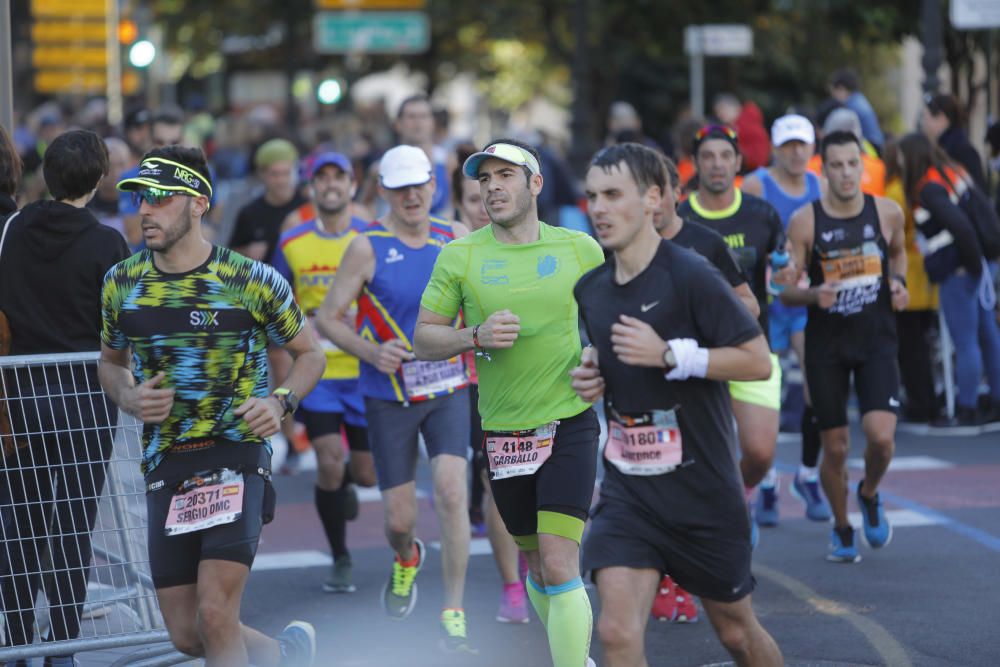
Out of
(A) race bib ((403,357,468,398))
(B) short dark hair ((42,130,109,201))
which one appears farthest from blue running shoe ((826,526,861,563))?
(B) short dark hair ((42,130,109,201))

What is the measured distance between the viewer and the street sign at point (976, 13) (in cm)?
1516

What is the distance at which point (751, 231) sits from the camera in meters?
8.55

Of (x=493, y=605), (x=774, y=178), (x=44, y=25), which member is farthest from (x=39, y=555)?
(x=44, y=25)

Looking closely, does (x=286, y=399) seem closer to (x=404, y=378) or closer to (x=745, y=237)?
(x=404, y=378)

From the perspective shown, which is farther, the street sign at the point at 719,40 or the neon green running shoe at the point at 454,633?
the street sign at the point at 719,40

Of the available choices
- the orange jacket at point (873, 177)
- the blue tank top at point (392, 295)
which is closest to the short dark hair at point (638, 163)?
the blue tank top at point (392, 295)

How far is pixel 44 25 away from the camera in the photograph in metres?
40.3

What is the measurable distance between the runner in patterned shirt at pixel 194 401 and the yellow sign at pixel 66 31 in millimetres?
35913

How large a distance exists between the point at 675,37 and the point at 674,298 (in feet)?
82.7

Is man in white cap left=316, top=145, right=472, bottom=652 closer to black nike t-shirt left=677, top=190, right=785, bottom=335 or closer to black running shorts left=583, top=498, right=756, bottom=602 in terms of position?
black nike t-shirt left=677, top=190, right=785, bottom=335

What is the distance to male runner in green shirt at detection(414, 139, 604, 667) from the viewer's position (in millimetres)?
6289

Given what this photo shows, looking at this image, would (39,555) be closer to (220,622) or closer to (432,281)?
(220,622)

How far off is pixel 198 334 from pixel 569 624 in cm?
161

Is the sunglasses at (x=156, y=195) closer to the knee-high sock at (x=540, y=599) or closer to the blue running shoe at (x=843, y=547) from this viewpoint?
the knee-high sock at (x=540, y=599)
